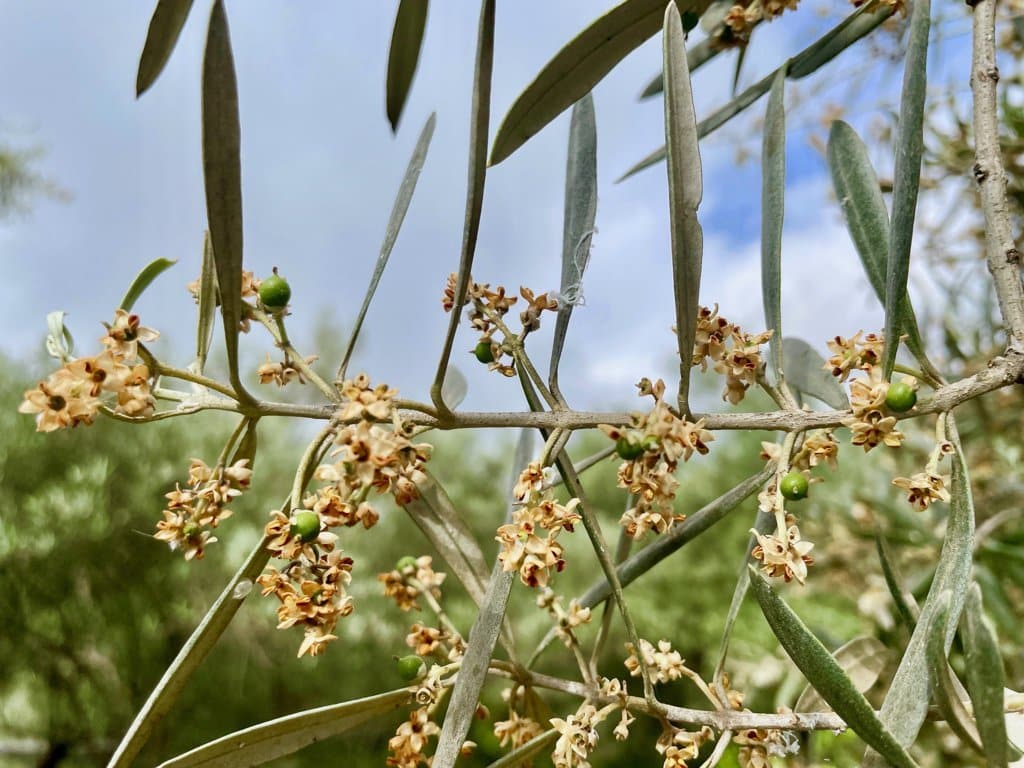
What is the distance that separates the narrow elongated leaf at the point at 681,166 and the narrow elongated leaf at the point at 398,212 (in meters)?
0.20

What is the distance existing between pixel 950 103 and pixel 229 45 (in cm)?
111

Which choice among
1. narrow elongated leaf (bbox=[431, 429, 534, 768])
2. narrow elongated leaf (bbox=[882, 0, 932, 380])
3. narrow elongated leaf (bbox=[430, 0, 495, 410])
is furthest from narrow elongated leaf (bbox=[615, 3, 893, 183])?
narrow elongated leaf (bbox=[431, 429, 534, 768])

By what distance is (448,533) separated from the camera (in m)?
0.56

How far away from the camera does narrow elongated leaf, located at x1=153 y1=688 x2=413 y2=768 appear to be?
0.43 metres

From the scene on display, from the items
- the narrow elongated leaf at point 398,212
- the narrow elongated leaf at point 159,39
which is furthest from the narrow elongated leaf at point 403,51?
the narrow elongated leaf at point 159,39

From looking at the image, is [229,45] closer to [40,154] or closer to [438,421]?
[438,421]

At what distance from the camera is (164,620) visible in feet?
5.59

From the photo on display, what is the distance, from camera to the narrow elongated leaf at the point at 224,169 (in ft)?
1.07

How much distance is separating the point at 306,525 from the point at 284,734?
6.5 inches

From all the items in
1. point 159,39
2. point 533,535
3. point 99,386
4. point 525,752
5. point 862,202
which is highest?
point 159,39

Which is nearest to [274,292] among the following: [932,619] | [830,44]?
[932,619]

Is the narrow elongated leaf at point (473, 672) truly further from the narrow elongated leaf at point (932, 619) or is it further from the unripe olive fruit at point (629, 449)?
the narrow elongated leaf at point (932, 619)

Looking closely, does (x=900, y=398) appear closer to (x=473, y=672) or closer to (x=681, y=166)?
(x=681, y=166)

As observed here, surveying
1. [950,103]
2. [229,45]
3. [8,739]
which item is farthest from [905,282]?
[8,739]
